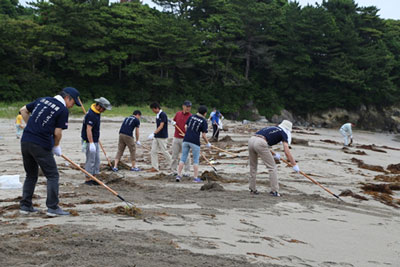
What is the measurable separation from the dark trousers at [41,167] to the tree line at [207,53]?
27874 mm

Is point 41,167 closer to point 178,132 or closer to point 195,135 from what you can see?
point 195,135

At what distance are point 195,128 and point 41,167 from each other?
14.3 feet

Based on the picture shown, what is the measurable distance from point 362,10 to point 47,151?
5163cm

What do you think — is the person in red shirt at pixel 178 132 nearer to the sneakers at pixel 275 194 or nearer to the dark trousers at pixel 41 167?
the sneakers at pixel 275 194

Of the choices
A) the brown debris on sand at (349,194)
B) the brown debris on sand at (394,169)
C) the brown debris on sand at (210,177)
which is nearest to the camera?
the brown debris on sand at (349,194)

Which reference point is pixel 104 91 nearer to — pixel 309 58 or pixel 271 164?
pixel 309 58

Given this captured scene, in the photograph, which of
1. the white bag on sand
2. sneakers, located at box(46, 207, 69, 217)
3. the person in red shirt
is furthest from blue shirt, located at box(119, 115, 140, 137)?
sneakers, located at box(46, 207, 69, 217)

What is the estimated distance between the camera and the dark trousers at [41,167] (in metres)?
5.41

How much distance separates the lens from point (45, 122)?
541cm

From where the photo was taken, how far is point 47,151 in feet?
18.0

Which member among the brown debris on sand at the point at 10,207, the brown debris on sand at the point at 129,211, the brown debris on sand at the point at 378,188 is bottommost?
the brown debris on sand at the point at 378,188

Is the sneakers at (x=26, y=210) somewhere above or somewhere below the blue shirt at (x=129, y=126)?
below

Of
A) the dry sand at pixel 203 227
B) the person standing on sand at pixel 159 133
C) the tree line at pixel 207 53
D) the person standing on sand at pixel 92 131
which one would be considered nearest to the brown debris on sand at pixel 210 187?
the dry sand at pixel 203 227

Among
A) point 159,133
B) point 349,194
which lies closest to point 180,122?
point 159,133
